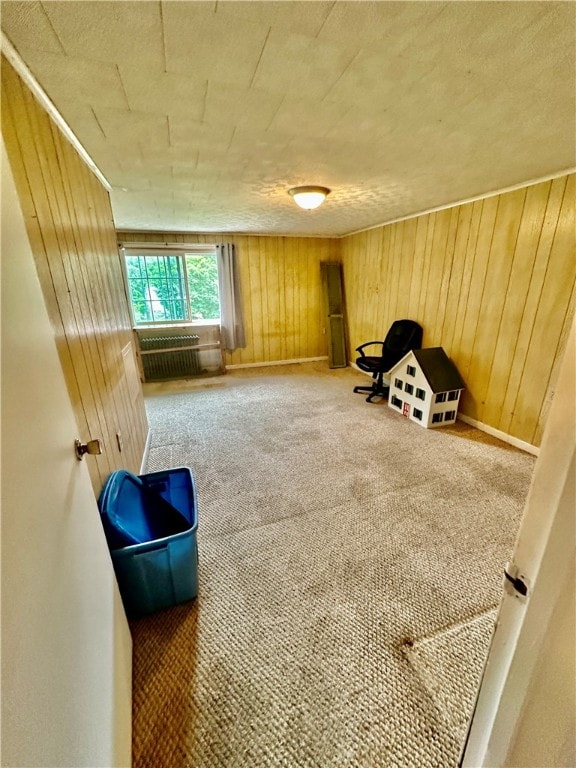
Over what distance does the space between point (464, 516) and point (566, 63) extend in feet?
6.79

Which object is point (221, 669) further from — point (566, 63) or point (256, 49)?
point (566, 63)

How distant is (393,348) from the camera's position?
147 inches

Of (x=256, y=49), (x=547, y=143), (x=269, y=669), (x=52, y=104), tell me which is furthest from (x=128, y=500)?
(x=547, y=143)

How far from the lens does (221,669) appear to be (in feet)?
3.85

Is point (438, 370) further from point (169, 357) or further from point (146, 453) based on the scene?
point (169, 357)

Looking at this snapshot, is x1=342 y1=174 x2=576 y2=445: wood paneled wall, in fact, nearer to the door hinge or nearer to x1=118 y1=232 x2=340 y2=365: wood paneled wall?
x1=118 y1=232 x2=340 y2=365: wood paneled wall

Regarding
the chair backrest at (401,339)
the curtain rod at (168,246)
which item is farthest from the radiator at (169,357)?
the chair backrest at (401,339)

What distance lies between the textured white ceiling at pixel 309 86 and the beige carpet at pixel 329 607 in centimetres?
205

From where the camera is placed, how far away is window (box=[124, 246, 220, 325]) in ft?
15.1

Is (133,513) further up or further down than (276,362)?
further up

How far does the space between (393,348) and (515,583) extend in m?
3.36

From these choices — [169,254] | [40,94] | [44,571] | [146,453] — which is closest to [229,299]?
[169,254]

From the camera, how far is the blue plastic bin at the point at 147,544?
4.04 ft

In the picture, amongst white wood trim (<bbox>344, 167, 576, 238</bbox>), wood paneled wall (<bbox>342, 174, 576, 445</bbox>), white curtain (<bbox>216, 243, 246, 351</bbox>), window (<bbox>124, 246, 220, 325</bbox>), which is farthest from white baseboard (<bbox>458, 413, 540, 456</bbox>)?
window (<bbox>124, 246, 220, 325</bbox>)
